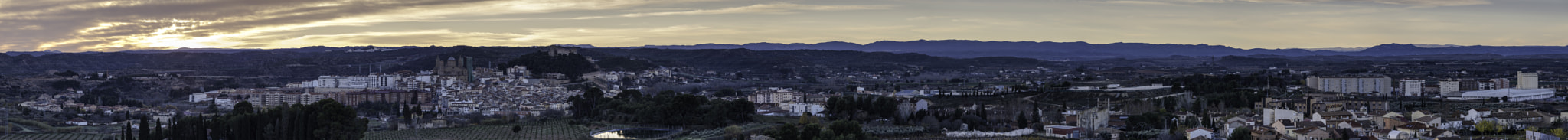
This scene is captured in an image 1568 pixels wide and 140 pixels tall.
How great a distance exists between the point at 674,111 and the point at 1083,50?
348ft

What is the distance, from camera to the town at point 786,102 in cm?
3070

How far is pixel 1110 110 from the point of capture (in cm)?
3822

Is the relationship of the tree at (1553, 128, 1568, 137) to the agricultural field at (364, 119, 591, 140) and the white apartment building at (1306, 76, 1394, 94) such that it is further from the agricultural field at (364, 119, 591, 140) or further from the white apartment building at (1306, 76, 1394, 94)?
the white apartment building at (1306, 76, 1394, 94)

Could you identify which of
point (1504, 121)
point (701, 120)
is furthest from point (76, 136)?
point (1504, 121)

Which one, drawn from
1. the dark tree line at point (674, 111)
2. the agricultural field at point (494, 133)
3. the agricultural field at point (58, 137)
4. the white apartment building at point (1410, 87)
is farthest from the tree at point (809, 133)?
the white apartment building at point (1410, 87)

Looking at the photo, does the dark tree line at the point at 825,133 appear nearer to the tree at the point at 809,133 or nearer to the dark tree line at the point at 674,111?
the tree at the point at 809,133

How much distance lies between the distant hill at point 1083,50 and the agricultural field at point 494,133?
227ft

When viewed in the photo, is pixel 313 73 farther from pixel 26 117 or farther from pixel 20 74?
pixel 26 117

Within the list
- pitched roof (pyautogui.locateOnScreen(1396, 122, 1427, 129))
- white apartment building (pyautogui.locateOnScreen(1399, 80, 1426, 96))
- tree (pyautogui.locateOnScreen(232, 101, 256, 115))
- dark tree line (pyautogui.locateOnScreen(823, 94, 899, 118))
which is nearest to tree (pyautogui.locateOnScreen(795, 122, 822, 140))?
dark tree line (pyautogui.locateOnScreen(823, 94, 899, 118))

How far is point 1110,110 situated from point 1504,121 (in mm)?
8733

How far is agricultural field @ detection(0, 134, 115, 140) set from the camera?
32125 mm

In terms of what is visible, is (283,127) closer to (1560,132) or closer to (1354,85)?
(1560,132)

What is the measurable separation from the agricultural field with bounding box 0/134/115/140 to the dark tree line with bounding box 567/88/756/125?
32.5 ft

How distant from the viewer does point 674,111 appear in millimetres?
35031
